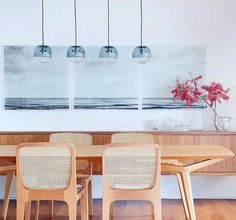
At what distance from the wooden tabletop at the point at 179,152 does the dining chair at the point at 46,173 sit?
0.20 meters

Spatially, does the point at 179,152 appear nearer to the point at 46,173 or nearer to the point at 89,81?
the point at 46,173

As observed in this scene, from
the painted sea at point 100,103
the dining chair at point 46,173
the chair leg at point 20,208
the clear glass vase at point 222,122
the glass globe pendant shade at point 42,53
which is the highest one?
the glass globe pendant shade at point 42,53

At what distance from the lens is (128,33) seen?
5520mm

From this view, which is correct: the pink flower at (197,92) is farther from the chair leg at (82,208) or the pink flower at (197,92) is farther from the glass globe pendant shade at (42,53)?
the chair leg at (82,208)

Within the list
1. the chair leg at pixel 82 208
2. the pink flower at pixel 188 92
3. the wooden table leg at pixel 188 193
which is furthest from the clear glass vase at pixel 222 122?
the chair leg at pixel 82 208

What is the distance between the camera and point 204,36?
5.48 m

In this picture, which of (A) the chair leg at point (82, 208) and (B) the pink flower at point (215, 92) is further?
(B) the pink flower at point (215, 92)

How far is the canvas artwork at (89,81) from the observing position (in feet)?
18.1

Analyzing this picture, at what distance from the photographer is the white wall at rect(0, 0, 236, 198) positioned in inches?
216

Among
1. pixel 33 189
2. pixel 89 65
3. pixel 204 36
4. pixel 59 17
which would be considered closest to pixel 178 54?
pixel 204 36

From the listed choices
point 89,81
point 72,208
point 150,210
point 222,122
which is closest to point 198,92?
point 222,122

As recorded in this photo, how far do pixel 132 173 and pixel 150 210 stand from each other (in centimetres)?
164

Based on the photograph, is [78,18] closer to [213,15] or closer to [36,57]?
[36,57]

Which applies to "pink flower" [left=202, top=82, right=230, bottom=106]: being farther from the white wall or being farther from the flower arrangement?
the white wall
